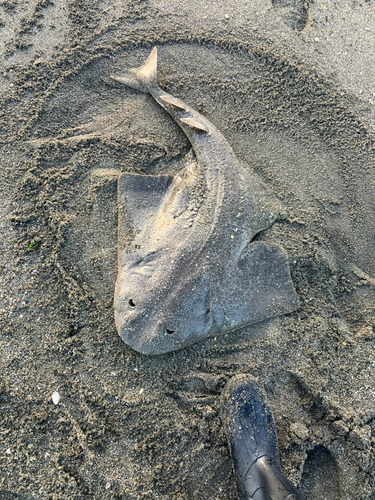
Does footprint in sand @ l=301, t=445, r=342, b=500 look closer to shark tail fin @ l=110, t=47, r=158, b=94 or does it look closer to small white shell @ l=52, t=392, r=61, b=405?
small white shell @ l=52, t=392, r=61, b=405

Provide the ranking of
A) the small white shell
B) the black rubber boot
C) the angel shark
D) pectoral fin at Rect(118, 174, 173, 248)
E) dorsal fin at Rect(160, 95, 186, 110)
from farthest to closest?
dorsal fin at Rect(160, 95, 186, 110)
pectoral fin at Rect(118, 174, 173, 248)
the small white shell
the angel shark
the black rubber boot

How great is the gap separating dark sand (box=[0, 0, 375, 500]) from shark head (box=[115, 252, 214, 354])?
14.7 inches

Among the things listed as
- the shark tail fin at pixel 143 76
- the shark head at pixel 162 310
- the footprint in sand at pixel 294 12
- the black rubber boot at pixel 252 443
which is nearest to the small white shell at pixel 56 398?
the shark head at pixel 162 310

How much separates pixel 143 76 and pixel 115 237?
2.20m

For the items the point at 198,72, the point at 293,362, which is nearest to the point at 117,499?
the point at 293,362

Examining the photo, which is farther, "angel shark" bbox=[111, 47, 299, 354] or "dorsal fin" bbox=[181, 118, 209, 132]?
"dorsal fin" bbox=[181, 118, 209, 132]

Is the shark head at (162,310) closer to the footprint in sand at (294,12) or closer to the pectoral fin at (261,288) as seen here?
the pectoral fin at (261,288)

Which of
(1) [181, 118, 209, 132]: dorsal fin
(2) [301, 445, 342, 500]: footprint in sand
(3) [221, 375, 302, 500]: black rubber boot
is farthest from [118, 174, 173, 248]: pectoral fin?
(2) [301, 445, 342, 500]: footprint in sand

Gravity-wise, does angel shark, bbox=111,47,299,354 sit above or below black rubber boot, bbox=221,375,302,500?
above

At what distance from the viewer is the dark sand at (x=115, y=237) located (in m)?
3.64

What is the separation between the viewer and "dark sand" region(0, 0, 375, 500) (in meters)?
3.64

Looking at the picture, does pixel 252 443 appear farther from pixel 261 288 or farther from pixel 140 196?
pixel 140 196

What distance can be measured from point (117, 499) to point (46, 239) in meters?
Answer: 2.91

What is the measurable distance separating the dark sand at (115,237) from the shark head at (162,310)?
0.37 metres
